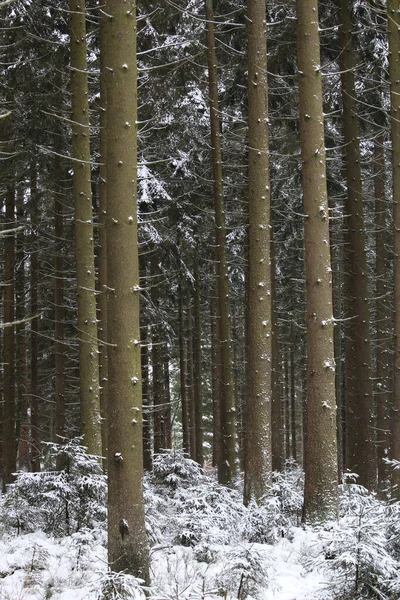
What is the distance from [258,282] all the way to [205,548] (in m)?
4.38

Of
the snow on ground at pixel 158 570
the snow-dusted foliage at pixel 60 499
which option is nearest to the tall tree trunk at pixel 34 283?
the snow-dusted foliage at pixel 60 499

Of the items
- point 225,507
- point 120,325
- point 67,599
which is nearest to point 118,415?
point 120,325

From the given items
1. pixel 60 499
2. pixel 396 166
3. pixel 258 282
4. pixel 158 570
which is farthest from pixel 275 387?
pixel 158 570

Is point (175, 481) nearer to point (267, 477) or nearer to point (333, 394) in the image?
point (267, 477)

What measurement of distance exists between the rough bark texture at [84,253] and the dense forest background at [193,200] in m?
0.03

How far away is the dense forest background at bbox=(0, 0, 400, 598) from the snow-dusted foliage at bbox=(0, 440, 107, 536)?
0.25m

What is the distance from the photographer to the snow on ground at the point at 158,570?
5484 millimetres

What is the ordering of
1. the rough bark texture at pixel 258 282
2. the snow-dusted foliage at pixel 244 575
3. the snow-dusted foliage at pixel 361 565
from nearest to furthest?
the snow-dusted foliage at pixel 361 565 → the snow-dusted foliage at pixel 244 575 → the rough bark texture at pixel 258 282

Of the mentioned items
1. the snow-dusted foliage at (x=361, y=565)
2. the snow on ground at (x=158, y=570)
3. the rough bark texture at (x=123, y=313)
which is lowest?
the snow on ground at (x=158, y=570)

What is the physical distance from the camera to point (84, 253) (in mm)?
9945

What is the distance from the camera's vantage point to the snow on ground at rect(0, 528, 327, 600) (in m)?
5.48

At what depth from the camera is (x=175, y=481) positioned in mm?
10906

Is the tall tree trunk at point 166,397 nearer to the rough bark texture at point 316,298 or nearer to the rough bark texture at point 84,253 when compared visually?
the rough bark texture at point 84,253

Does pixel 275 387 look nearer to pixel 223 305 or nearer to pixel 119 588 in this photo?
pixel 223 305
